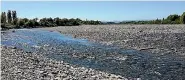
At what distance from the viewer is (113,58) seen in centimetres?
3594

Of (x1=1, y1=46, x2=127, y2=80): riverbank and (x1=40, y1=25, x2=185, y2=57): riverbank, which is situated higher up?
(x1=40, y1=25, x2=185, y2=57): riverbank

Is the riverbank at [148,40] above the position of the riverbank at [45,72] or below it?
above

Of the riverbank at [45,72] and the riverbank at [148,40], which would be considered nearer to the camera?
the riverbank at [45,72]

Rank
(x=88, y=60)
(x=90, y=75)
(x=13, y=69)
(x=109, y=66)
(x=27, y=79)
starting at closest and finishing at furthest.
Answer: (x=27, y=79) < (x=90, y=75) < (x=13, y=69) < (x=109, y=66) < (x=88, y=60)

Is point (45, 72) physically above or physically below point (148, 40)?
below

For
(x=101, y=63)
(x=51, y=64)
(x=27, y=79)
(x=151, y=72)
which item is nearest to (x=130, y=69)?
(x=151, y=72)

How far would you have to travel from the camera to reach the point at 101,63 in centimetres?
3266

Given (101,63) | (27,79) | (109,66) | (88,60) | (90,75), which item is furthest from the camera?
(88,60)

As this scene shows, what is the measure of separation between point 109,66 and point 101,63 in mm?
2155

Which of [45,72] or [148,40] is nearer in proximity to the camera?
[45,72]

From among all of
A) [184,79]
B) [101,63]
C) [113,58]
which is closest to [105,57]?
[113,58]

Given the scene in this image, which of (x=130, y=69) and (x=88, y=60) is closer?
(x=130, y=69)

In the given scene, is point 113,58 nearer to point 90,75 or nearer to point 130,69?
point 130,69

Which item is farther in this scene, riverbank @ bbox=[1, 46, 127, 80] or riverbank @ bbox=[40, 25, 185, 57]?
riverbank @ bbox=[40, 25, 185, 57]
